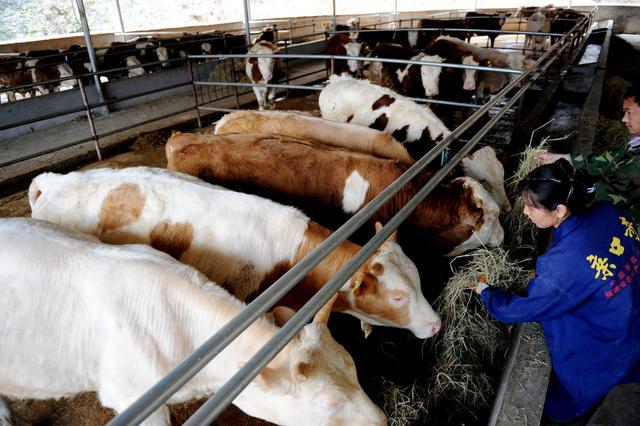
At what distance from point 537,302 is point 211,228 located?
76.6 inches

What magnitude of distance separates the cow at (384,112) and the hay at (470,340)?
219 cm

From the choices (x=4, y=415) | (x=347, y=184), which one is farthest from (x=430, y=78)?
(x=4, y=415)

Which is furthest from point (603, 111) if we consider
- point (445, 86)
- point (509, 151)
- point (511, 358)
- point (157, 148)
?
point (157, 148)

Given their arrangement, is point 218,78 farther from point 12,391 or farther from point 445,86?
point 12,391

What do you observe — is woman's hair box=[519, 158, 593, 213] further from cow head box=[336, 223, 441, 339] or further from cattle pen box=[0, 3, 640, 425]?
cow head box=[336, 223, 441, 339]

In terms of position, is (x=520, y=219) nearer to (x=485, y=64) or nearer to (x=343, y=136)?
(x=343, y=136)

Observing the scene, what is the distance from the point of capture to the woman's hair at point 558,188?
1957mm

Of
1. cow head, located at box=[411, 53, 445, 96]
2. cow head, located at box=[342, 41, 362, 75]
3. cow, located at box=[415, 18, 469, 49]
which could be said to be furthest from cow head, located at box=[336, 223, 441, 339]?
cow, located at box=[415, 18, 469, 49]

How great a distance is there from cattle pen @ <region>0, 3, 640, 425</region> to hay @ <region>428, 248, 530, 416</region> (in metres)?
0.10

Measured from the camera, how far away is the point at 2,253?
205 cm

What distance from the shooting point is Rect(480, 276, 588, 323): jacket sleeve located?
1999 millimetres

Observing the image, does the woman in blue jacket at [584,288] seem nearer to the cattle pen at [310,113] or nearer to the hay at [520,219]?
the cattle pen at [310,113]

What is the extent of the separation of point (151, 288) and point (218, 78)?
11.4m

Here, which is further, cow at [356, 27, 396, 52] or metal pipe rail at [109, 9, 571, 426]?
cow at [356, 27, 396, 52]
